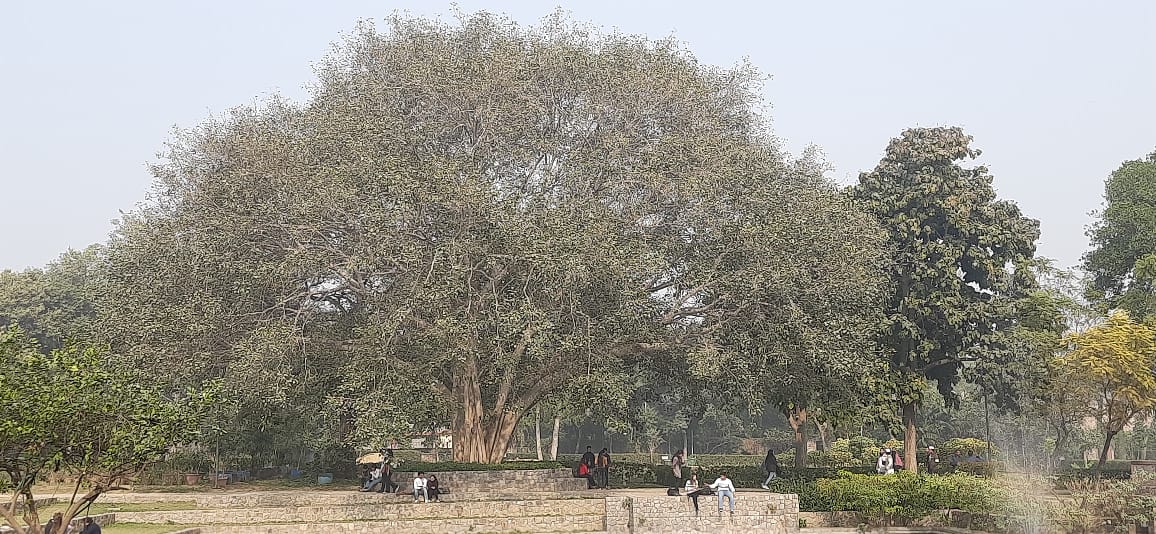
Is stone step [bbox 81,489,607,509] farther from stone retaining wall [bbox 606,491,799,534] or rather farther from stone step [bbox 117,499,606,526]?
stone retaining wall [bbox 606,491,799,534]

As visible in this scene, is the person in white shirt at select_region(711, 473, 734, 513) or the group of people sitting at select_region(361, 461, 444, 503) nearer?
the person in white shirt at select_region(711, 473, 734, 513)

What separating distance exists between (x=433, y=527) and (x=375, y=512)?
2.17 m

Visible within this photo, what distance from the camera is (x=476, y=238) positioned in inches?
1166

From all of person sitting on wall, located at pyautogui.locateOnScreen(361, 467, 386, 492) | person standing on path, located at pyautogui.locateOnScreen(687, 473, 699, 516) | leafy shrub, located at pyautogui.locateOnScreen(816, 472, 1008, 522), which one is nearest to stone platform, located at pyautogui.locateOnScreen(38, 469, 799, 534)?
person standing on path, located at pyautogui.locateOnScreen(687, 473, 699, 516)

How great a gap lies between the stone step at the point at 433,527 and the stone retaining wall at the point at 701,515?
2.77 ft

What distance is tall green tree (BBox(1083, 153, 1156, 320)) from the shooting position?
155 feet

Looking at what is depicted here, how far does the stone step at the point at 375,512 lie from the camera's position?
80.9 feet

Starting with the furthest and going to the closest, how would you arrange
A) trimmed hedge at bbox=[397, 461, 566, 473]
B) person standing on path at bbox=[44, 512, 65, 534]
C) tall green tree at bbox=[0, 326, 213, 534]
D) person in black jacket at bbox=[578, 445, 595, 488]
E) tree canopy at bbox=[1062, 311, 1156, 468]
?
tree canopy at bbox=[1062, 311, 1156, 468], person in black jacket at bbox=[578, 445, 595, 488], trimmed hedge at bbox=[397, 461, 566, 473], person standing on path at bbox=[44, 512, 65, 534], tall green tree at bbox=[0, 326, 213, 534]

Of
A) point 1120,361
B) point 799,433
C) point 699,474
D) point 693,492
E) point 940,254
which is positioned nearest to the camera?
point 693,492

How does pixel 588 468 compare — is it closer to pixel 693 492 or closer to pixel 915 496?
pixel 693 492

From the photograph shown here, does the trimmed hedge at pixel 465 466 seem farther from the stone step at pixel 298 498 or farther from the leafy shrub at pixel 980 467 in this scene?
the leafy shrub at pixel 980 467

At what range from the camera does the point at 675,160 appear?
3100cm

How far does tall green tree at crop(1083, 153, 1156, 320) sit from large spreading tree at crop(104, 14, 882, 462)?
20.7m

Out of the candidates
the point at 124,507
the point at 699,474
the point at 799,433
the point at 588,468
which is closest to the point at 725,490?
the point at 588,468
